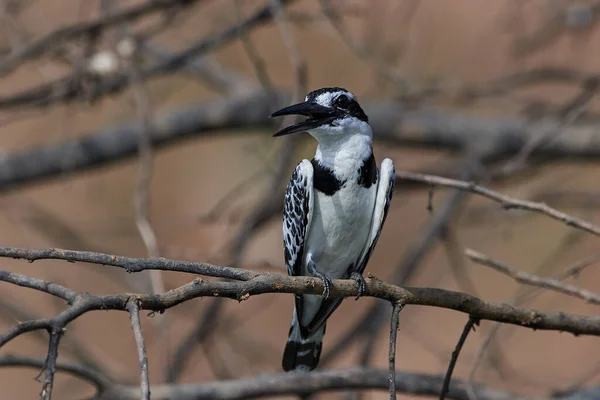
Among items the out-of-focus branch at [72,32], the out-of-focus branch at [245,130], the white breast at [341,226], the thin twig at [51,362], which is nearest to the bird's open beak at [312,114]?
the white breast at [341,226]

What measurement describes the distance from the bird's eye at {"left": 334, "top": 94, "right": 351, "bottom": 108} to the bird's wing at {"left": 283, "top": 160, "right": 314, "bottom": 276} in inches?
9.1

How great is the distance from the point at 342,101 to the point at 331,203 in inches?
14.1

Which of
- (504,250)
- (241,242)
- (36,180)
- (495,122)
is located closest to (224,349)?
(241,242)

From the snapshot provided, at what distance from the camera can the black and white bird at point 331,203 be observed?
2.93m

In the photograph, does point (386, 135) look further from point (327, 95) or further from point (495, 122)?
point (327, 95)

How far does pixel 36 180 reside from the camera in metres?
5.03

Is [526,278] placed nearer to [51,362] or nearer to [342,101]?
[342,101]

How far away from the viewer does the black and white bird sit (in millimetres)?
2926

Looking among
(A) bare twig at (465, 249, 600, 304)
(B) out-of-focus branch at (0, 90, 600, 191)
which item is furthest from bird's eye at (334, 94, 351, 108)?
(B) out-of-focus branch at (0, 90, 600, 191)

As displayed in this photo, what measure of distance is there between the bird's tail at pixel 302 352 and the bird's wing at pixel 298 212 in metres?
0.27

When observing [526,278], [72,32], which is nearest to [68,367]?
[526,278]

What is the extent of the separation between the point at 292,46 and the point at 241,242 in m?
0.95

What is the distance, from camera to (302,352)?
3.01 meters

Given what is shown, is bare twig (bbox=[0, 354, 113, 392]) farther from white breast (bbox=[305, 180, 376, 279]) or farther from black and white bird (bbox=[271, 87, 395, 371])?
white breast (bbox=[305, 180, 376, 279])
